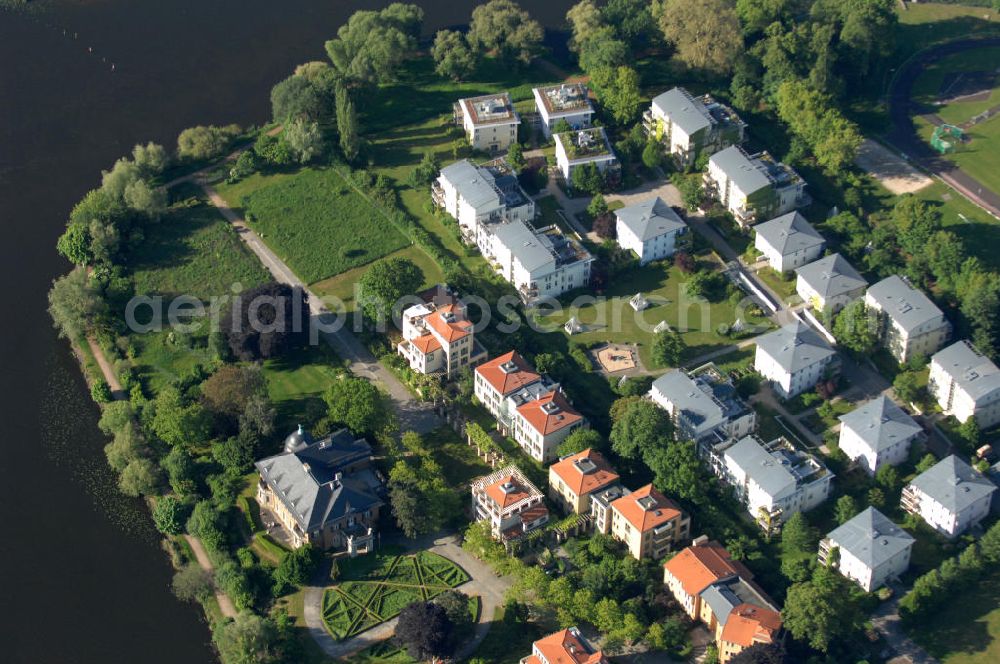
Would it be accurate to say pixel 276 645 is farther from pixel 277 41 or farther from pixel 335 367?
pixel 277 41

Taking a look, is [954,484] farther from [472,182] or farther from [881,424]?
[472,182]

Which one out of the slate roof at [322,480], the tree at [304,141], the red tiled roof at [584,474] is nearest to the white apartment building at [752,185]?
the red tiled roof at [584,474]

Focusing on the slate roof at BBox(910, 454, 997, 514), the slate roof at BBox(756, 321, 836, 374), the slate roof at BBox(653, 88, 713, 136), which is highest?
the slate roof at BBox(653, 88, 713, 136)

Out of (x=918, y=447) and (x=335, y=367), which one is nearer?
(x=918, y=447)

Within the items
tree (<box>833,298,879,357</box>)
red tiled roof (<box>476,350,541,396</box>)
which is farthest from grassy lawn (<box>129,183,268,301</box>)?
tree (<box>833,298,879,357</box>)

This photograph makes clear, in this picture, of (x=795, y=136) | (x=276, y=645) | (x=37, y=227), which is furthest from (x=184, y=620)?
(x=795, y=136)

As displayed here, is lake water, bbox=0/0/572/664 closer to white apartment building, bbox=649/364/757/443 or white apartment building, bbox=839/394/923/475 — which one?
white apartment building, bbox=649/364/757/443
